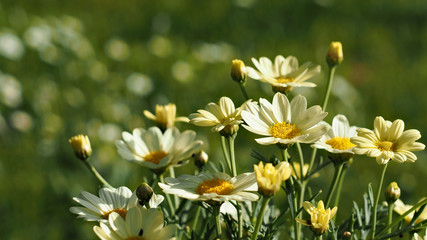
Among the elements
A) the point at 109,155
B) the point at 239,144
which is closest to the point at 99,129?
the point at 109,155

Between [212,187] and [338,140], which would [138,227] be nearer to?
[212,187]

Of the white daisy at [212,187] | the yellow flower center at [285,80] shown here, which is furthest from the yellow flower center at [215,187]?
the yellow flower center at [285,80]

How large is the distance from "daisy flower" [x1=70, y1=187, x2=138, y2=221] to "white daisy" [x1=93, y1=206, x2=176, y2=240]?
69 millimetres

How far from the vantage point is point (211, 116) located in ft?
3.10

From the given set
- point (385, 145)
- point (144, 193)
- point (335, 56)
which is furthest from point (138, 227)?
point (335, 56)

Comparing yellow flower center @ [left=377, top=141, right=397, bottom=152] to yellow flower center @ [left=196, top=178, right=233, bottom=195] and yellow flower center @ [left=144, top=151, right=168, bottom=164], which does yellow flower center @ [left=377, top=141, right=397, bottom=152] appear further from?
yellow flower center @ [left=144, top=151, right=168, bottom=164]

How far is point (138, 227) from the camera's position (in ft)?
2.62

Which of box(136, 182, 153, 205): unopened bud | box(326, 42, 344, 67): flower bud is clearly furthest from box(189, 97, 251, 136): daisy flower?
box(326, 42, 344, 67): flower bud

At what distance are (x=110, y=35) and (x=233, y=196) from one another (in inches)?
131

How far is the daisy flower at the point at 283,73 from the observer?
3.67 ft

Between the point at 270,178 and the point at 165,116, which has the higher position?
the point at 270,178

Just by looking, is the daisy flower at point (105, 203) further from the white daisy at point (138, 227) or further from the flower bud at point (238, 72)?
the flower bud at point (238, 72)

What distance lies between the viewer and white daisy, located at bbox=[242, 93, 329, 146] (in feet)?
2.99

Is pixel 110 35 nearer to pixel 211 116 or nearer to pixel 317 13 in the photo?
pixel 317 13
